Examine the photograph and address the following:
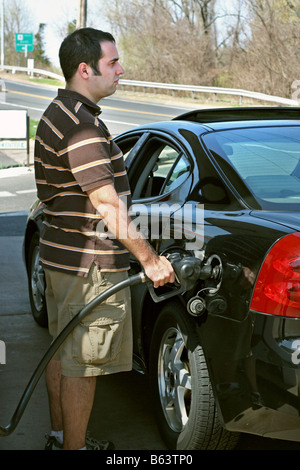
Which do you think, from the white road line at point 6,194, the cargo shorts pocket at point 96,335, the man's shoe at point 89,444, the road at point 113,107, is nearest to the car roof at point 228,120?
the cargo shorts pocket at point 96,335

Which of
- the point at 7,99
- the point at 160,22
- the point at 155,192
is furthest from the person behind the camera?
the point at 160,22

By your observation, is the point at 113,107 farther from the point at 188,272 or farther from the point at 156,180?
the point at 188,272

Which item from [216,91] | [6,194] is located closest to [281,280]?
[6,194]

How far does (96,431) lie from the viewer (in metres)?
3.88

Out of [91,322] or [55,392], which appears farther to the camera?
[55,392]

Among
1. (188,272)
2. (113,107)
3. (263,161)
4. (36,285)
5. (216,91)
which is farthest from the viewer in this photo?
(216,91)

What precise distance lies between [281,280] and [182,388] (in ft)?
2.88

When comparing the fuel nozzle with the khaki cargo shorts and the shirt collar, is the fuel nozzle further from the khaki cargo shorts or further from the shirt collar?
the shirt collar

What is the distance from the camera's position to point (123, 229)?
2.91 metres

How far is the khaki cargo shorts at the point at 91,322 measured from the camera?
3098mm

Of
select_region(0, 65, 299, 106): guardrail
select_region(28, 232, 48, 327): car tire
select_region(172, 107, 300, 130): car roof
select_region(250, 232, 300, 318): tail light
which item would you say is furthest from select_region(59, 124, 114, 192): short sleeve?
select_region(0, 65, 299, 106): guardrail

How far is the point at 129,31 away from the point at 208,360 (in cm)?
4385
